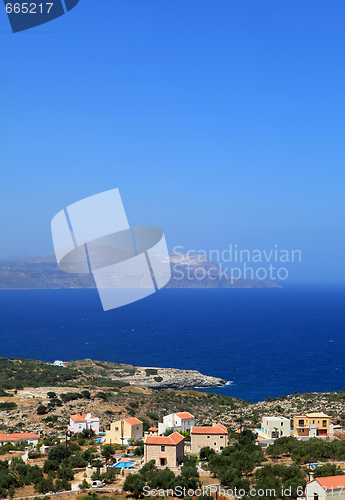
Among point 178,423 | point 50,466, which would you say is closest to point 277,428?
point 178,423

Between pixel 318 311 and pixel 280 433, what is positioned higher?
pixel 318 311

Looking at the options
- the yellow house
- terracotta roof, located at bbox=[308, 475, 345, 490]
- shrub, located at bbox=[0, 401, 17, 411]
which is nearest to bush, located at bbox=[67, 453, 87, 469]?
terracotta roof, located at bbox=[308, 475, 345, 490]

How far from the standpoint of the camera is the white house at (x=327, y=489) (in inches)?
496

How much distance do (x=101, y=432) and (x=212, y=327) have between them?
3123 inches

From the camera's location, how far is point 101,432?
87.1ft

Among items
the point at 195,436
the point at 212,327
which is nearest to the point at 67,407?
the point at 195,436

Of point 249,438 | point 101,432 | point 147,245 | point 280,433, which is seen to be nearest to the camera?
point 147,245

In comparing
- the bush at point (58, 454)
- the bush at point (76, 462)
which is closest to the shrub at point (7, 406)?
the bush at point (58, 454)

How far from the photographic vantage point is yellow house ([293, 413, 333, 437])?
921 inches

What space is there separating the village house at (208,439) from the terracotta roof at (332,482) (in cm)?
717

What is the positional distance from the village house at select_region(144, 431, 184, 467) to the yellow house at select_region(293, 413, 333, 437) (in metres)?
8.38

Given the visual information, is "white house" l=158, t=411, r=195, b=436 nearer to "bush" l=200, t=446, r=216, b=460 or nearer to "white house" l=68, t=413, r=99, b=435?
"white house" l=68, t=413, r=99, b=435

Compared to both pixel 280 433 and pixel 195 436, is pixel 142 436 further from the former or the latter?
pixel 280 433

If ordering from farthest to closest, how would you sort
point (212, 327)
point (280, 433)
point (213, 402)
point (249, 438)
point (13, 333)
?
point (212, 327), point (13, 333), point (213, 402), point (280, 433), point (249, 438)
